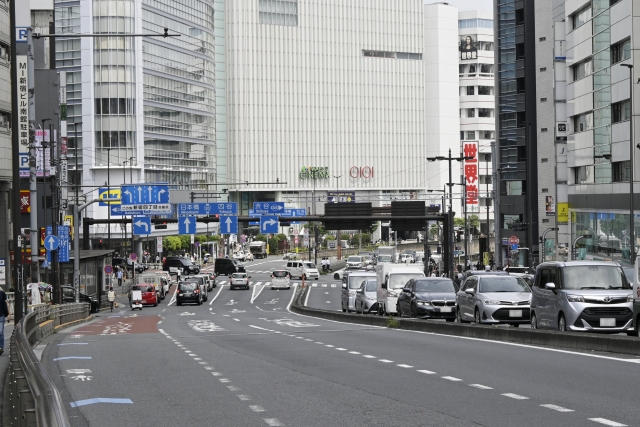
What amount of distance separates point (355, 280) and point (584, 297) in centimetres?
2789

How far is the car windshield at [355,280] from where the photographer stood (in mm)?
52281

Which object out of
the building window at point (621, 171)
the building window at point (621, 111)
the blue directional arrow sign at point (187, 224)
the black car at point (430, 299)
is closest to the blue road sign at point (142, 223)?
the blue directional arrow sign at point (187, 224)

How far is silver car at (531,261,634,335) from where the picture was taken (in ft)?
82.5

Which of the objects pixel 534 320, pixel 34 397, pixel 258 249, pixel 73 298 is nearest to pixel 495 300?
pixel 534 320

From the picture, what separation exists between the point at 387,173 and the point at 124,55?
2821 inches

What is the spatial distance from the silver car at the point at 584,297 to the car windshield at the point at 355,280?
2499 centimetres

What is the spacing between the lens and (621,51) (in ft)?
Answer: 190

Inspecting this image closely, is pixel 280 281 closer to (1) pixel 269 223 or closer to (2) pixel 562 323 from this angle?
(1) pixel 269 223

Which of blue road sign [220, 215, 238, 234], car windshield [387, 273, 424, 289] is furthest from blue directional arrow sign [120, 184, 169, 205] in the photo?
car windshield [387, 273, 424, 289]

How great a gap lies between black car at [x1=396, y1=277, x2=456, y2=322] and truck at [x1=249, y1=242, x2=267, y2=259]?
129521 millimetres

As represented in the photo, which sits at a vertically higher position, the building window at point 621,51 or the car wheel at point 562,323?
the building window at point 621,51

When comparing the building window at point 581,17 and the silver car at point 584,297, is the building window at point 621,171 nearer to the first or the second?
the building window at point 581,17

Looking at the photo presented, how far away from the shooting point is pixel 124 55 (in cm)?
13225

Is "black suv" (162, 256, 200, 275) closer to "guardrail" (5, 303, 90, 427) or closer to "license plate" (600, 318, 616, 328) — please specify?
"license plate" (600, 318, 616, 328)
